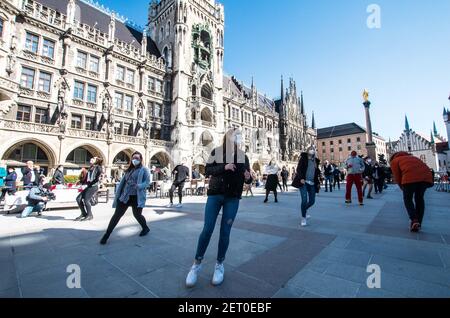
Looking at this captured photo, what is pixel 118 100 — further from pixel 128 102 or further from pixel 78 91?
pixel 78 91

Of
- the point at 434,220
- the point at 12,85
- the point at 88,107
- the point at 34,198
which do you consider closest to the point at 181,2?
the point at 88,107

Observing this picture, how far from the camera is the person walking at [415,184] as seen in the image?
440 cm

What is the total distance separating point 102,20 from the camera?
27.6 m

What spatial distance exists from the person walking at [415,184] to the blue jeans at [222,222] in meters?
4.16

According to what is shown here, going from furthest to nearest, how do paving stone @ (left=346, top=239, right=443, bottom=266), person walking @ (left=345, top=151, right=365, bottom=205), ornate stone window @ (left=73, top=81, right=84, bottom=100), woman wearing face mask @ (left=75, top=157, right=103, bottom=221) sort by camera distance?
ornate stone window @ (left=73, top=81, right=84, bottom=100) < person walking @ (left=345, top=151, right=365, bottom=205) < woman wearing face mask @ (left=75, top=157, right=103, bottom=221) < paving stone @ (left=346, top=239, right=443, bottom=266)

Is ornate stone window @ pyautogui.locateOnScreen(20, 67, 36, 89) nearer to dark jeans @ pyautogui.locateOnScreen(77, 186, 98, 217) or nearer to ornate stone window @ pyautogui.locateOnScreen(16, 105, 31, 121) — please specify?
ornate stone window @ pyautogui.locateOnScreen(16, 105, 31, 121)

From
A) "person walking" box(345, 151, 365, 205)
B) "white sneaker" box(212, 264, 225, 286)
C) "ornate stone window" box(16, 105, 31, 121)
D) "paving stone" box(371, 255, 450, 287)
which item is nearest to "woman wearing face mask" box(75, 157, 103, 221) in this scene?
"white sneaker" box(212, 264, 225, 286)

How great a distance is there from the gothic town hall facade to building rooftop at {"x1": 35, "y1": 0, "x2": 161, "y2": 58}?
153 millimetres

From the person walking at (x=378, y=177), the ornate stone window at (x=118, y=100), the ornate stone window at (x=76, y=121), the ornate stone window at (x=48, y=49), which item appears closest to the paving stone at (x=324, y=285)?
the person walking at (x=378, y=177)

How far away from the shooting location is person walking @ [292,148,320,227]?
5105 millimetres

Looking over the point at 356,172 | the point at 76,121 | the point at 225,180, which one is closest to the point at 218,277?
the point at 225,180

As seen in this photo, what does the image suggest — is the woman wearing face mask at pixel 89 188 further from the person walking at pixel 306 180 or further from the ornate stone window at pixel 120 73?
the ornate stone window at pixel 120 73

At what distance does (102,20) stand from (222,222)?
35.2m
